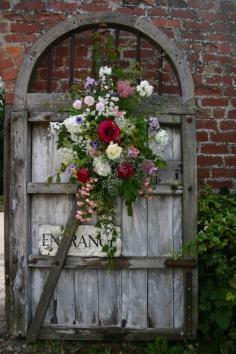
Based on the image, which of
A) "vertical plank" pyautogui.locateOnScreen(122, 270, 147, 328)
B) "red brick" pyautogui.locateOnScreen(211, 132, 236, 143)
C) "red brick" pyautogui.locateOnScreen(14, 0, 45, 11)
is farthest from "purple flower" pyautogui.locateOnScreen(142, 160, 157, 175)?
"red brick" pyautogui.locateOnScreen(14, 0, 45, 11)

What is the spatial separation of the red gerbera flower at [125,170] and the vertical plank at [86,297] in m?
0.80

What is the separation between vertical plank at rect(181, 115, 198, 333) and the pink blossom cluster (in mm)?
674

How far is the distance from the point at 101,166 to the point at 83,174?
0.13 m

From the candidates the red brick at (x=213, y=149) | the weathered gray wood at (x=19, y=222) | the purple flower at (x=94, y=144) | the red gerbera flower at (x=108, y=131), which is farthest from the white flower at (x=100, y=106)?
the red brick at (x=213, y=149)

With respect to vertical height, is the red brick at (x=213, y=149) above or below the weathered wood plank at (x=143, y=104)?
below

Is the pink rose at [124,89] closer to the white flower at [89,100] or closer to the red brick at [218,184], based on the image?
the white flower at [89,100]

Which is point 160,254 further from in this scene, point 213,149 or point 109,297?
point 213,149

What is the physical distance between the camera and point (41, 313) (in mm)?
3160

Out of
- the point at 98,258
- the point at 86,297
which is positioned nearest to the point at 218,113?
the point at 98,258

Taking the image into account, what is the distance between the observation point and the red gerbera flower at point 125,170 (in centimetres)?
287

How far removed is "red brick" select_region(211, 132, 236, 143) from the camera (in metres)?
3.79

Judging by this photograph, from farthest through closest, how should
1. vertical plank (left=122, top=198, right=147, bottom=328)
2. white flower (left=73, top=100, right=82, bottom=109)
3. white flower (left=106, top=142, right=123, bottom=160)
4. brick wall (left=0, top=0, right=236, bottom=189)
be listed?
brick wall (left=0, top=0, right=236, bottom=189)
vertical plank (left=122, top=198, right=147, bottom=328)
white flower (left=73, top=100, right=82, bottom=109)
white flower (left=106, top=142, right=123, bottom=160)

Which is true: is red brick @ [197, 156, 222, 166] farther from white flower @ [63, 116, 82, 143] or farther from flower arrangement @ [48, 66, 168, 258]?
white flower @ [63, 116, 82, 143]

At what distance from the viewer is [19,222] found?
3.13 meters
